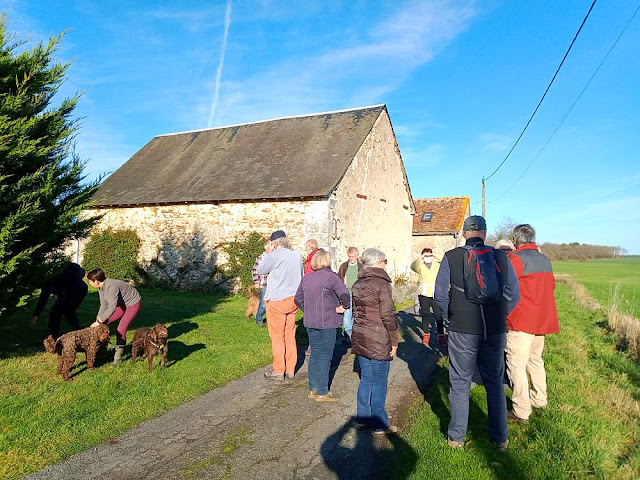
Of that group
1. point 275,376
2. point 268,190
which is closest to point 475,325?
point 275,376

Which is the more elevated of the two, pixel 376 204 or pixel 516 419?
pixel 376 204

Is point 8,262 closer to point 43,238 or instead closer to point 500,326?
point 43,238

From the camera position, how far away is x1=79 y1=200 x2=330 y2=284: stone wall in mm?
14859

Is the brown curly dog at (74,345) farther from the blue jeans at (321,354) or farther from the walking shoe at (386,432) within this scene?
the walking shoe at (386,432)

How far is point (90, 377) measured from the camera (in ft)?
19.3

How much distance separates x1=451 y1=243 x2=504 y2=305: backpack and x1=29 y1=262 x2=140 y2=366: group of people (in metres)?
4.98

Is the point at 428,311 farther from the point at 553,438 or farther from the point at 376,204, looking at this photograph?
the point at 376,204

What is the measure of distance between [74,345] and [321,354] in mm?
3375

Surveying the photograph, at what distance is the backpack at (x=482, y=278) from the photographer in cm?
382

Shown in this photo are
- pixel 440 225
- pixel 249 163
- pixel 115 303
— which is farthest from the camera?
pixel 440 225

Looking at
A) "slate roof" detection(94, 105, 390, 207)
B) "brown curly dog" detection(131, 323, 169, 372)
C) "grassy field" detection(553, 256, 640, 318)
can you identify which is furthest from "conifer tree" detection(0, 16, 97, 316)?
"grassy field" detection(553, 256, 640, 318)

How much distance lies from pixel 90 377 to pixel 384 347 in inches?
165

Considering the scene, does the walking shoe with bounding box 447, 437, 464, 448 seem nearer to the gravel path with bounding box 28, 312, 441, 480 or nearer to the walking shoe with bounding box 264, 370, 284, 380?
the gravel path with bounding box 28, 312, 441, 480

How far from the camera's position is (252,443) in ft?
13.4
